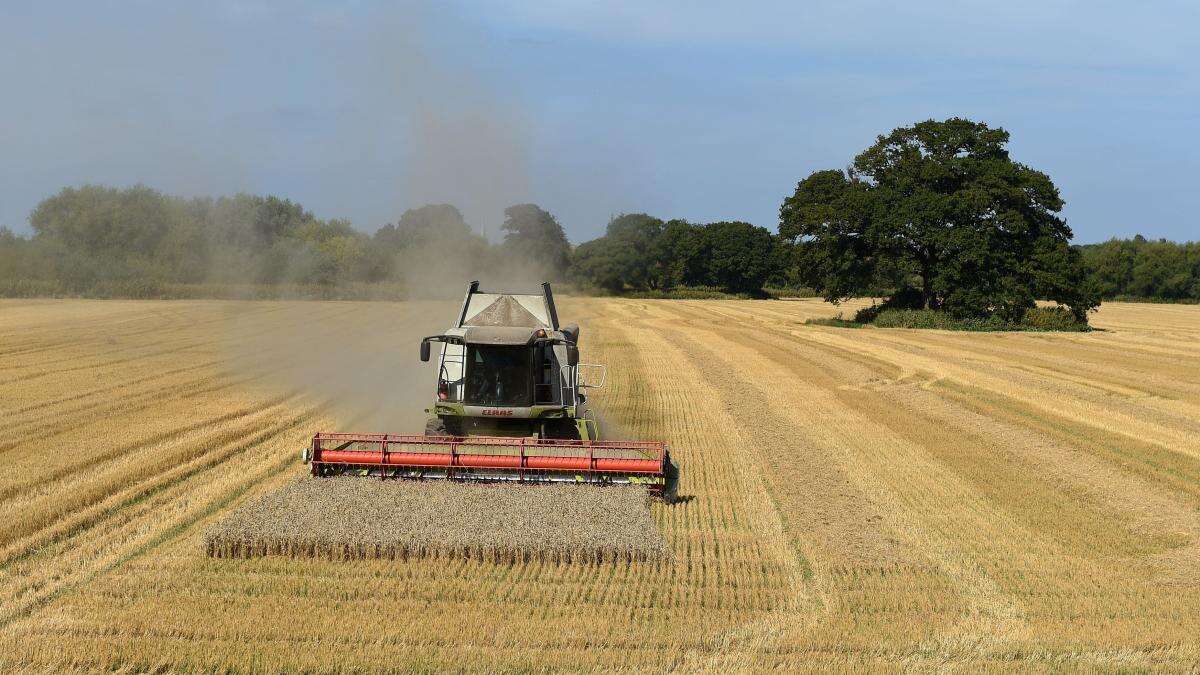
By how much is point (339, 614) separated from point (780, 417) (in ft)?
43.8

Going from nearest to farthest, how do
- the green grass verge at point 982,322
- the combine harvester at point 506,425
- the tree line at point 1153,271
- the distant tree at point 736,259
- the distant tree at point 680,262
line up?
1. the combine harvester at point 506,425
2. the green grass verge at point 982,322
3. the tree line at point 1153,271
4. the distant tree at point 736,259
5. the distant tree at point 680,262

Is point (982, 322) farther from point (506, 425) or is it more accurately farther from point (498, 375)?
point (498, 375)

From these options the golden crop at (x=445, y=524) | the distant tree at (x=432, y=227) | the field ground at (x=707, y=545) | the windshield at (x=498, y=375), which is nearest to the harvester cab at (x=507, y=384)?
the windshield at (x=498, y=375)

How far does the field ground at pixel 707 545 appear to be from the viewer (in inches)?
304

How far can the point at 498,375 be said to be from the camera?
1359 cm

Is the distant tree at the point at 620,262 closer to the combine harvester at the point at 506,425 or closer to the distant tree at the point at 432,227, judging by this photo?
the distant tree at the point at 432,227

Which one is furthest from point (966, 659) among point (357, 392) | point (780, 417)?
point (357, 392)

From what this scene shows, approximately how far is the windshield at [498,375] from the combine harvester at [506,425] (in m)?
0.01

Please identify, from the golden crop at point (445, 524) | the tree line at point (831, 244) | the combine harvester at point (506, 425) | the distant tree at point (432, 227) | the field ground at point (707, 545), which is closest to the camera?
the field ground at point (707, 545)

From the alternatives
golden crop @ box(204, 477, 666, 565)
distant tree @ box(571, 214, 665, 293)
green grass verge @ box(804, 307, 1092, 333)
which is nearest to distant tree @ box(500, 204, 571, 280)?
green grass verge @ box(804, 307, 1092, 333)

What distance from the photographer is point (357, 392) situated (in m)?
22.9

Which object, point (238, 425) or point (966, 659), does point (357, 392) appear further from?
point (966, 659)

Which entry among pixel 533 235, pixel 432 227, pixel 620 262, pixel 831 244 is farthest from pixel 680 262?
pixel 432 227

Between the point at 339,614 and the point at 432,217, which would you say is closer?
the point at 339,614
